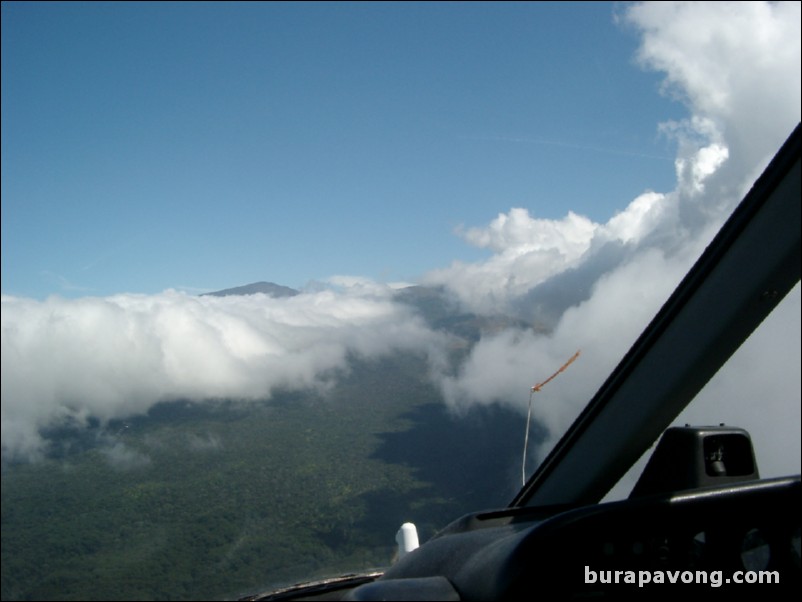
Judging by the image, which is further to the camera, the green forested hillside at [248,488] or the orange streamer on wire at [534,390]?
the green forested hillside at [248,488]

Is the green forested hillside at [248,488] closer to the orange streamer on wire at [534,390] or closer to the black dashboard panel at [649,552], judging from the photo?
the orange streamer on wire at [534,390]

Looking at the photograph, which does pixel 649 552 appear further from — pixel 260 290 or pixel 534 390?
pixel 260 290

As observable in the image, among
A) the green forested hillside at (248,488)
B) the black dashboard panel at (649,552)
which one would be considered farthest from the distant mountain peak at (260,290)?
the black dashboard panel at (649,552)

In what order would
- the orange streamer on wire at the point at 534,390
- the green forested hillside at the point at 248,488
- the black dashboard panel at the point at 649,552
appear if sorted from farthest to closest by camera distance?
the green forested hillside at the point at 248,488, the orange streamer on wire at the point at 534,390, the black dashboard panel at the point at 649,552

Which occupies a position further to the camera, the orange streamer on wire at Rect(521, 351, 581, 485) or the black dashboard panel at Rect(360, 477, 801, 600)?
the orange streamer on wire at Rect(521, 351, 581, 485)

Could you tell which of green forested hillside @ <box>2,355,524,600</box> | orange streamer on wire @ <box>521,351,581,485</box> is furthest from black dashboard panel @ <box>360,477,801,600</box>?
green forested hillside @ <box>2,355,524,600</box>

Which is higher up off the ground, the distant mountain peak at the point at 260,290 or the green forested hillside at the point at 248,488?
the distant mountain peak at the point at 260,290

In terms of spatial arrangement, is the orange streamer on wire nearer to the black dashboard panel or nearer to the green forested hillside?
the green forested hillside

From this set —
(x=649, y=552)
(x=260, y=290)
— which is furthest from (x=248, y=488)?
(x=649, y=552)
